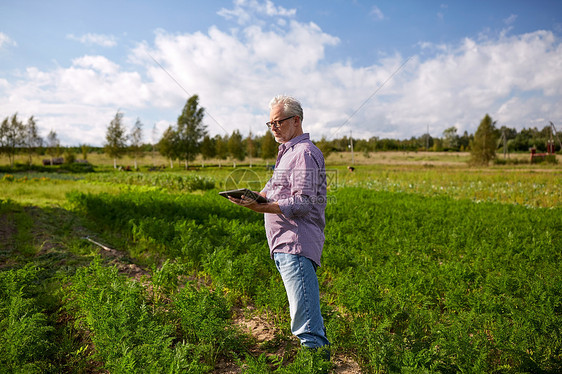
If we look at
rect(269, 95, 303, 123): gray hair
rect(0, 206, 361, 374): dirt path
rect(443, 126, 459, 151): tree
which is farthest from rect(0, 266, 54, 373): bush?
rect(443, 126, 459, 151): tree

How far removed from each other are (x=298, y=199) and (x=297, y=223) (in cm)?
25

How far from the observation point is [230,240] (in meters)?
6.12

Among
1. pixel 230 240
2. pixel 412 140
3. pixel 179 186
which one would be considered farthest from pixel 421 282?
pixel 412 140

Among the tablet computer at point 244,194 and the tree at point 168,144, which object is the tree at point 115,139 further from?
the tablet computer at point 244,194

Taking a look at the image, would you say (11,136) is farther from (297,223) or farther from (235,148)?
(297,223)

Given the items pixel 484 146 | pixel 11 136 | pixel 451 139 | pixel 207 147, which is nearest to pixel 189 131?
pixel 207 147

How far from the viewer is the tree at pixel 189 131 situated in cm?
4091

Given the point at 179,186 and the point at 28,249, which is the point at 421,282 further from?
the point at 179,186

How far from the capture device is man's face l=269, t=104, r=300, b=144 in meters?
2.44

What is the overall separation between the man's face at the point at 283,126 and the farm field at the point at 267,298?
64.8 inches

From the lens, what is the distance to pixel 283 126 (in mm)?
2469

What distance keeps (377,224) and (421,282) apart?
408 centimetres

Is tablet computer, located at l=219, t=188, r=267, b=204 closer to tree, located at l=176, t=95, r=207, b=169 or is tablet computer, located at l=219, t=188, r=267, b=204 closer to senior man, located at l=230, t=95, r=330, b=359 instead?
senior man, located at l=230, t=95, r=330, b=359

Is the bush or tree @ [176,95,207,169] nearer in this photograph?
the bush
